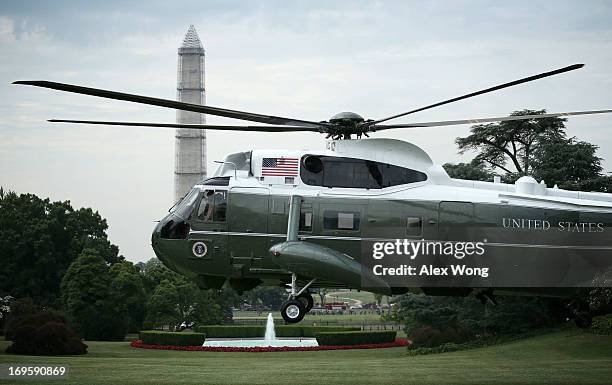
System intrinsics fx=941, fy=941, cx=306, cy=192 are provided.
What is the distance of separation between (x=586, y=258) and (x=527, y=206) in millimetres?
1631

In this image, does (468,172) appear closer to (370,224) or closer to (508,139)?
(508,139)

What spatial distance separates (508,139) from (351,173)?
31.3 metres

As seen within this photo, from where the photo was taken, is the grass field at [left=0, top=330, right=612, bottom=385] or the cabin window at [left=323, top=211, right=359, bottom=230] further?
the grass field at [left=0, top=330, right=612, bottom=385]

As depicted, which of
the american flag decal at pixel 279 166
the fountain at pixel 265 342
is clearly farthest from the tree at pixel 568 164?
the american flag decal at pixel 279 166

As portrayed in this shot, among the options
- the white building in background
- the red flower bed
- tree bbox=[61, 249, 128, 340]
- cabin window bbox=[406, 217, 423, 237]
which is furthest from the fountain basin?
the white building in background

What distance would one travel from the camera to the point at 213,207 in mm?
18828

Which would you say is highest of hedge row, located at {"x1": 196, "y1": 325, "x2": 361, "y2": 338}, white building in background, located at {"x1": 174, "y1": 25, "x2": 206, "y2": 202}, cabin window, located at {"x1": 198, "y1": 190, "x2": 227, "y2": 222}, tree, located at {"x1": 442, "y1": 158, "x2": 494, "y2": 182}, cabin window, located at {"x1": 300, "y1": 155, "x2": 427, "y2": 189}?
white building in background, located at {"x1": 174, "y1": 25, "x2": 206, "y2": 202}

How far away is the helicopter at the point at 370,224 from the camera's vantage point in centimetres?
1820

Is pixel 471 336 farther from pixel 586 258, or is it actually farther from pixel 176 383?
pixel 586 258

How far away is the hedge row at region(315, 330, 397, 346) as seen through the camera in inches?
2137

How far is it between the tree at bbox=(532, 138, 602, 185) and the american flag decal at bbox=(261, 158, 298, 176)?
2482 cm

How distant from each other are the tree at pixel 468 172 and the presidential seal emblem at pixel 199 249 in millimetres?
26433

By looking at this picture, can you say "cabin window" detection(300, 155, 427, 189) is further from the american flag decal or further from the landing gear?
the landing gear

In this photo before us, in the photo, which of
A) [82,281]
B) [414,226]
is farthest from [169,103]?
[82,281]
